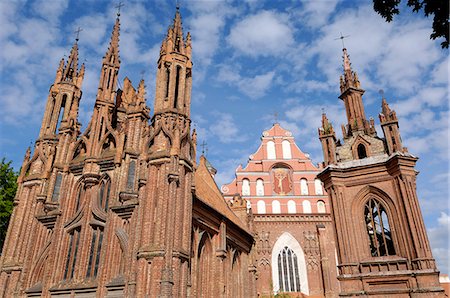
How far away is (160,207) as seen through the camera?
1449cm

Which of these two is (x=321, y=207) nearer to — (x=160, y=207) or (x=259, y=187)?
(x=259, y=187)

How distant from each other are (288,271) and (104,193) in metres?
17.3

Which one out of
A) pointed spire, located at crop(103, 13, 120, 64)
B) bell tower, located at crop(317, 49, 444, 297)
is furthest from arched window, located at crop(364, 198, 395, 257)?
pointed spire, located at crop(103, 13, 120, 64)

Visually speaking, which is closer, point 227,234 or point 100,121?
point 100,121

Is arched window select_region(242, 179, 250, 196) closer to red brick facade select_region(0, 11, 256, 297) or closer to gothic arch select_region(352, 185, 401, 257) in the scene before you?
red brick facade select_region(0, 11, 256, 297)

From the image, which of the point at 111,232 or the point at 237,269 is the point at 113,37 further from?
the point at 237,269

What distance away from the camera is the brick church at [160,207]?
14.7m

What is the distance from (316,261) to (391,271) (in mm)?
10818

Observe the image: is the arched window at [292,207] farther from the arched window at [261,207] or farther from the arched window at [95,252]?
the arched window at [95,252]

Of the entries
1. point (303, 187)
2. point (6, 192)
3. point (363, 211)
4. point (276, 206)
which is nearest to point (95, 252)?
point (6, 192)

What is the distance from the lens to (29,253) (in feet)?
57.7

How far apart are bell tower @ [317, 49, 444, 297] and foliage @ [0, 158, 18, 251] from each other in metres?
19.2

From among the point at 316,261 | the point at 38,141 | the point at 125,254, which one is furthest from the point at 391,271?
the point at 38,141

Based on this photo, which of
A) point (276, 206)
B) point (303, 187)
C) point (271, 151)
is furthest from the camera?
point (271, 151)
